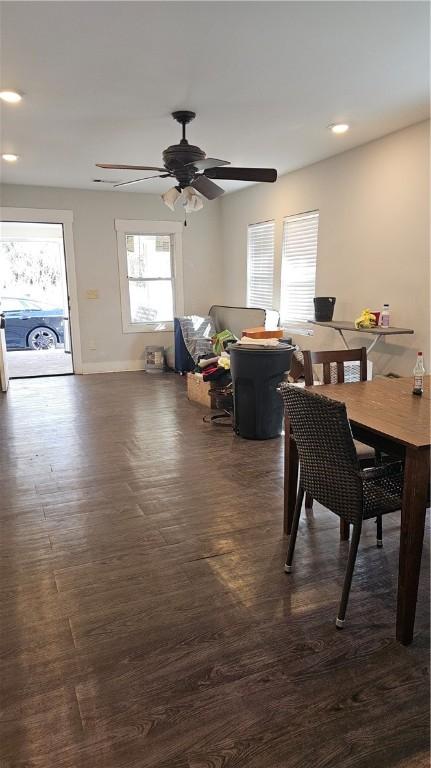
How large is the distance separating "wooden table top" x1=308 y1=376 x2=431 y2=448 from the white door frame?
5433 millimetres

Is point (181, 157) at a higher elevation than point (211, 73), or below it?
below

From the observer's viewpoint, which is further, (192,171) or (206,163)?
(192,171)

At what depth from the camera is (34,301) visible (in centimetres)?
1043

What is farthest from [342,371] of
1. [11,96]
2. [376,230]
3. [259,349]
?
[11,96]

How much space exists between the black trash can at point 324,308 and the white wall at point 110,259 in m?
3.33

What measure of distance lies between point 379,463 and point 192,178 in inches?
110

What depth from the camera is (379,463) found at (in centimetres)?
249

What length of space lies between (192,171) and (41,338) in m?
6.98

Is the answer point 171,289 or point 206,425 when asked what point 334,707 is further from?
point 171,289

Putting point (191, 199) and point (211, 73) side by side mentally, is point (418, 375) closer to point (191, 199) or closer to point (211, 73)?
point (211, 73)

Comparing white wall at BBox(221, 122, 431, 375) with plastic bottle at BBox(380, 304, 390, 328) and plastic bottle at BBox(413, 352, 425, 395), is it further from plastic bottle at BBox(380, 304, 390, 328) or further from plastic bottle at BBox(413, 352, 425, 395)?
plastic bottle at BBox(413, 352, 425, 395)

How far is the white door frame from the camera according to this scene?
6.70m

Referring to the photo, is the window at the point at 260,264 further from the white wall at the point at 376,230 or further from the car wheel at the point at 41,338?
the car wheel at the point at 41,338

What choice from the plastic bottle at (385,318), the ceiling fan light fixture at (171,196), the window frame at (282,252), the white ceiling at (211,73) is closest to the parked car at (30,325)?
the white ceiling at (211,73)
